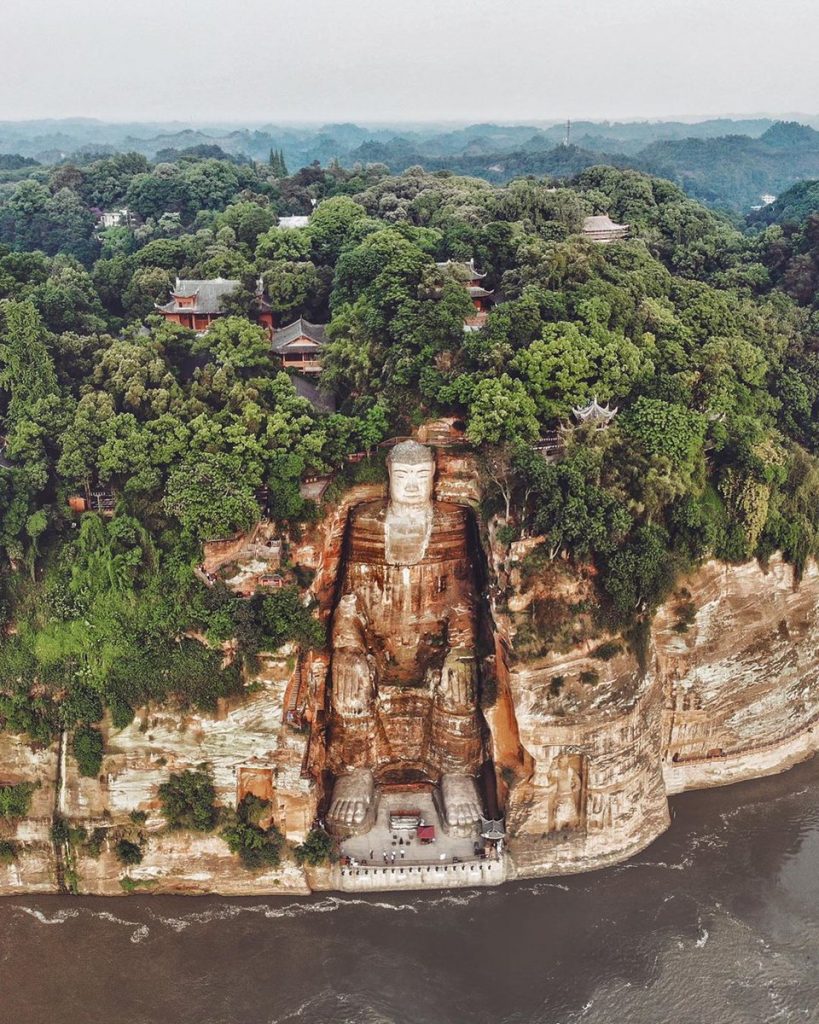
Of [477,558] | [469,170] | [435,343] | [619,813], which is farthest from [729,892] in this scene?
[469,170]

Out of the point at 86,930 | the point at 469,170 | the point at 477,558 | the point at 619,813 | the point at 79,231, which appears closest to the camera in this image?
the point at 86,930

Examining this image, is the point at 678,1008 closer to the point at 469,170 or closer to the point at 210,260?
the point at 210,260

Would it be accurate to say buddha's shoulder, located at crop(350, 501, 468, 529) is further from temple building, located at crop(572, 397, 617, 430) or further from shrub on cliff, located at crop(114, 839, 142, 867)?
shrub on cliff, located at crop(114, 839, 142, 867)

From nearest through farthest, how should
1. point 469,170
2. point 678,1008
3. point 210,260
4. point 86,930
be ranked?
point 678,1008, point 86,930, point 210,260, point 469,170

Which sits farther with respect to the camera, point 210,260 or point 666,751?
point 210,260

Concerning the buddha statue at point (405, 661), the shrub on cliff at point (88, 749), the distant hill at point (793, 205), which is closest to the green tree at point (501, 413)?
the buddha statue at point (405, 661)

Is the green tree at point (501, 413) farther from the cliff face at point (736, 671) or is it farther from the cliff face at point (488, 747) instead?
the cliff face at point (736, 671)

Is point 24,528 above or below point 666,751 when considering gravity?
above
